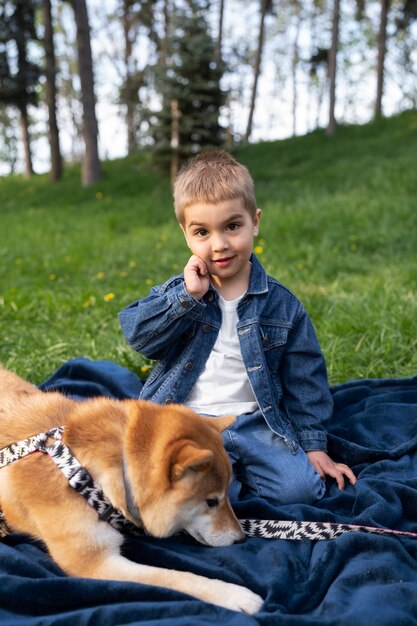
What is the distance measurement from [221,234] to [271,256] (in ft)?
16.2

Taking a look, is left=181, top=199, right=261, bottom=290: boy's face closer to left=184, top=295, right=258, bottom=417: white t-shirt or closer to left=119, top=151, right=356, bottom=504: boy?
left=119, top=151, right=356, bottom=504: boy

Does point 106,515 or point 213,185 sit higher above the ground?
point 213,185

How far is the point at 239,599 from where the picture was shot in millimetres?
→ 2266

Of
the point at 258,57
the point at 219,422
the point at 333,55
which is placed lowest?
the point at 219,422

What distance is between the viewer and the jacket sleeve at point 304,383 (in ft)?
11.3

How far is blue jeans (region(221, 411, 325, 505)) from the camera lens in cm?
312

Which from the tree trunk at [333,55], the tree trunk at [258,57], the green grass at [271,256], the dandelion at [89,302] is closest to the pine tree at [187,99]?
the green grass at [271,256]

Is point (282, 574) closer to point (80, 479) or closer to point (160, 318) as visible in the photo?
point (80, 479)

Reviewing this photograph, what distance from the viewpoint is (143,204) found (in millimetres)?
13047

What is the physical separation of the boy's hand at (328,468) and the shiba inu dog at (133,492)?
2.81 feet

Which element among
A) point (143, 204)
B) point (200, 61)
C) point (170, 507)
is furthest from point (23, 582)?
point (200, 61)

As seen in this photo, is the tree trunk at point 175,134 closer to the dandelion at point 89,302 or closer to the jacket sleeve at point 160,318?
the dandelion at point 89,302

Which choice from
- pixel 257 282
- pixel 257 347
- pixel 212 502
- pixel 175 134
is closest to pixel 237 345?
pixel 257 347

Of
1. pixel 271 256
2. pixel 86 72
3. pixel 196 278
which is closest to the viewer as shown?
pixel 196 278
